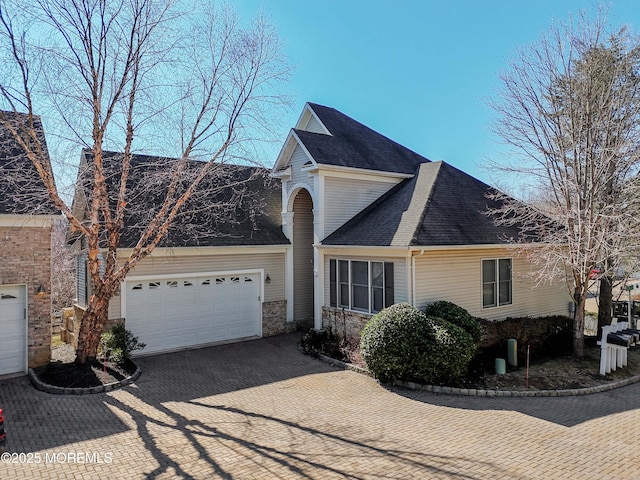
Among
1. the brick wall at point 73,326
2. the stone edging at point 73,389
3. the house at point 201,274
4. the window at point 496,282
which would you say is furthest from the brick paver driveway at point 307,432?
the window at point 496,282

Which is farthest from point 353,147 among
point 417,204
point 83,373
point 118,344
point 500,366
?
point 83,373

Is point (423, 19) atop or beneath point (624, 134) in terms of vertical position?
atop

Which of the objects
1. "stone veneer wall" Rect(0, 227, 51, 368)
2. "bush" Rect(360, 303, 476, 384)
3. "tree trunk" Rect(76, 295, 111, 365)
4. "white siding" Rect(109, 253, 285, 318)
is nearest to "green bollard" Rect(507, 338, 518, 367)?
"bush" Rect(360, 303, 476, 384)

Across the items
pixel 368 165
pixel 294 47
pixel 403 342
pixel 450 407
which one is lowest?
pixel 450 407

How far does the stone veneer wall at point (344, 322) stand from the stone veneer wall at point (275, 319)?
6.06 ft

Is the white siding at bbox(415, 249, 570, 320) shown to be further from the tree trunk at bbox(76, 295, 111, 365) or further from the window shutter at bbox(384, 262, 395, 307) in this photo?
the tree trunk at bbox(76, 295, 111, 365)

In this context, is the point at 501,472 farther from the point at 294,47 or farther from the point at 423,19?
the point at 423,19

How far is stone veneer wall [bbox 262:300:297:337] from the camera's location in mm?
15812

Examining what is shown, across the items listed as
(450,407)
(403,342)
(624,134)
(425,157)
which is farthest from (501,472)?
(425,157)

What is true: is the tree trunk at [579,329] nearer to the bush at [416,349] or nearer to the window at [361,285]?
the bush at [416,349]

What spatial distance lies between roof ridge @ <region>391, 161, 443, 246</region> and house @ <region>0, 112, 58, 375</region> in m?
9.66

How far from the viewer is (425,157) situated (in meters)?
19.4

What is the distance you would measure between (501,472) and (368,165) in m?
11.8

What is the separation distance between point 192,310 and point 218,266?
5.67 feet
